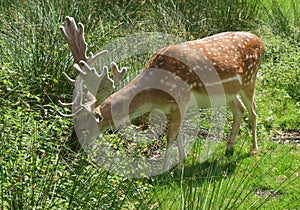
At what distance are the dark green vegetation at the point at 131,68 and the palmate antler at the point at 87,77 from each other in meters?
0.21

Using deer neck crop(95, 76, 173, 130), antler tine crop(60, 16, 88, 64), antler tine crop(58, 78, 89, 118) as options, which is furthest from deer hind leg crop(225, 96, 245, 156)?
antler tine crop(58, 78, 89, 118)

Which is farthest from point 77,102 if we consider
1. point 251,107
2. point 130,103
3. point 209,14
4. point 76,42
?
point 209,14

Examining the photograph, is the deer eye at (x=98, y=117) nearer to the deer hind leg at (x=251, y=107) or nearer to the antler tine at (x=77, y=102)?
the antler tine at (x=77, y=102)

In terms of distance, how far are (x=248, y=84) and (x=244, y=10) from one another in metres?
3.17

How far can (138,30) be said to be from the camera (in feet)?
24.6

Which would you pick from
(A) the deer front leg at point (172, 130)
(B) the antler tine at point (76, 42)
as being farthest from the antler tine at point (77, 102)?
(A) the deer front leg at point (172, 130)

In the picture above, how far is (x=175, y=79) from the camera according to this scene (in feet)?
17.8

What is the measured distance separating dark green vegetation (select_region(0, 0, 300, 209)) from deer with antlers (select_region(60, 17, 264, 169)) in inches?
12.3

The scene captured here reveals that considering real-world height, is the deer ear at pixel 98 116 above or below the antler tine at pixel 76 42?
below

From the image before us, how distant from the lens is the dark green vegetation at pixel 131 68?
3842 millimetres

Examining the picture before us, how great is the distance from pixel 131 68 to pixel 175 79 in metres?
1.17

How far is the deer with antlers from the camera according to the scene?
16.6 feet

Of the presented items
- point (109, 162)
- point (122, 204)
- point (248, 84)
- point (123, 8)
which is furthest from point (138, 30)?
point (122, 204)

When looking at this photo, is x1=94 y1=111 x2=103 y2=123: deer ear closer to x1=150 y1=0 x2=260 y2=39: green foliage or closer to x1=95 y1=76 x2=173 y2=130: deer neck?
Answer: x1=95 y1=76 x2=173 y2=130: deer neck
